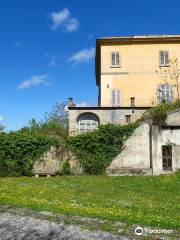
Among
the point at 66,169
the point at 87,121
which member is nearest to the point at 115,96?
the point at 87,121

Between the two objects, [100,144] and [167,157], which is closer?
[167,157]

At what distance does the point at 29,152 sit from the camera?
117ft

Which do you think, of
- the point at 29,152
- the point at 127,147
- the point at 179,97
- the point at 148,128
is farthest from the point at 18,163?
the point at 179,97

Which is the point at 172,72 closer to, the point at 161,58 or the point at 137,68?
the point at 161,58

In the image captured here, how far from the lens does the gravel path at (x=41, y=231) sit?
345 inches

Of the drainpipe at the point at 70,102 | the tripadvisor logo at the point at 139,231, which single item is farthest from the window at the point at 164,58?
the tripadvisor logo at the point at 139,231

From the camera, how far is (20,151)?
35469 millimetres

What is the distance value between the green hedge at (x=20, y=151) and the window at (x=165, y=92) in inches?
737

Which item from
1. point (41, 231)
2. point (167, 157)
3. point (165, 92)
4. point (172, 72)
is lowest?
point (41, 231)

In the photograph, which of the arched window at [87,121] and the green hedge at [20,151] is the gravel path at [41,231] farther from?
the arched window at [87,121]

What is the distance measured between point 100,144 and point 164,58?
65.3ft

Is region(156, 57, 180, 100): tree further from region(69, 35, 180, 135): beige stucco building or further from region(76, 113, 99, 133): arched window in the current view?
region(76, 113, 99, 133): arched window

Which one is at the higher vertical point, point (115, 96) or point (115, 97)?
point (115, 96)

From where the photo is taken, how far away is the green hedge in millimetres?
35094
